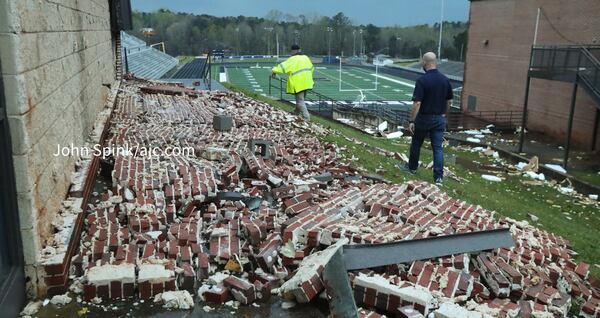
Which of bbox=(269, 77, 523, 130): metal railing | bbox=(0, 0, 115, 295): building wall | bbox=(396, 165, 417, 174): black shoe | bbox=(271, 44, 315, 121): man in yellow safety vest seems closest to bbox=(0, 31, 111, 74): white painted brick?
bbox=(0, 0, 115, 295): building wall

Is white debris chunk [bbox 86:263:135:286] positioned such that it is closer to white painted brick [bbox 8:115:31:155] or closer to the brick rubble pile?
the brick rubble pile

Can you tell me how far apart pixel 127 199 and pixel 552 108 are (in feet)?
73.3

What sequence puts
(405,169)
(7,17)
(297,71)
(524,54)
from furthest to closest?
(524,54)
(297,71)
(405,169)
(7,17)

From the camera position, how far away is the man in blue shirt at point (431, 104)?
7.23 m

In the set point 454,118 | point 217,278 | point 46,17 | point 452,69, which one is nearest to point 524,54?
point 454,118

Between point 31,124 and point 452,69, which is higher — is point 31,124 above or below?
above

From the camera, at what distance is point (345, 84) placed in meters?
62.6

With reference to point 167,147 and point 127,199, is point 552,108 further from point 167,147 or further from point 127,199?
point 127,199

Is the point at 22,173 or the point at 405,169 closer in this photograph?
the point at 22,173

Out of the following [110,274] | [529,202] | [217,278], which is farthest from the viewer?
[529,202]


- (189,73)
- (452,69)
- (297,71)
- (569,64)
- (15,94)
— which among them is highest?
(15,94)

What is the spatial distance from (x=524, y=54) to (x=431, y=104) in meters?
21.3

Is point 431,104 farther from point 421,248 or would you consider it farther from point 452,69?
point 452,69

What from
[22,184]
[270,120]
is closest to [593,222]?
[270,120]
